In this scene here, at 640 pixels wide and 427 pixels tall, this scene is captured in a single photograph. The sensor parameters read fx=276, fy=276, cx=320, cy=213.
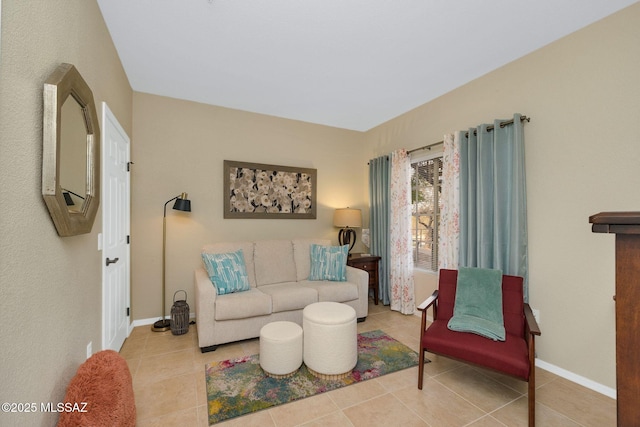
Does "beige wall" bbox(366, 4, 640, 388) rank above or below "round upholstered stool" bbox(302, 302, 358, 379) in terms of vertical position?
above

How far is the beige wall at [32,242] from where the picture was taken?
97cm

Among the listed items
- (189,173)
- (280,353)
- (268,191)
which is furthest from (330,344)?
(189,173)

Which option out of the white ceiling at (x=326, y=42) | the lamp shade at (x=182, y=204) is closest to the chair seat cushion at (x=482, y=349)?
the white ceiling at (x=326, y=42)

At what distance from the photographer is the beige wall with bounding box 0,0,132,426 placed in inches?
38.3

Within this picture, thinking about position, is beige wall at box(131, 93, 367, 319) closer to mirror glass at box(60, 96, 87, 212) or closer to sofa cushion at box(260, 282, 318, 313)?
sofa cushion at box(260, 282, 318, 313)

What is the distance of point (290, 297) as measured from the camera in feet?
9.88

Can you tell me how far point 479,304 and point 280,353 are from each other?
5.55 feet

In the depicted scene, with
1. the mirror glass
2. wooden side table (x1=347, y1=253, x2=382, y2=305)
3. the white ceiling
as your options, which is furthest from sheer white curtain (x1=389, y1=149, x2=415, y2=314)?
the mirror glass

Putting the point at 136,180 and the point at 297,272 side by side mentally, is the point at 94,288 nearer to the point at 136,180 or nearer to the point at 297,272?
the point at 136,180

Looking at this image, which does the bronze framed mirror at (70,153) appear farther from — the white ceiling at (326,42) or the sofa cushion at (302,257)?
the sofa cushion at (302,257)

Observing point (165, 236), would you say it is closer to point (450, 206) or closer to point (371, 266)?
point (371, 266)

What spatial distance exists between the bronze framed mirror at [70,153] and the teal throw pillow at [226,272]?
1.35 meters

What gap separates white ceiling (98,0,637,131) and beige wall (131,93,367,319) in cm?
34

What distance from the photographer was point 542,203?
7.87ft
